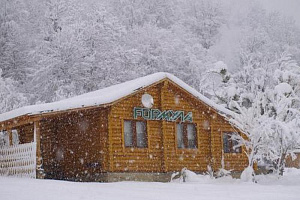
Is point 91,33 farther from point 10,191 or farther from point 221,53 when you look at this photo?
point 10,191

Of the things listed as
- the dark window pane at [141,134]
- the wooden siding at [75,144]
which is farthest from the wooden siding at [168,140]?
the wooden siding at [75,144]

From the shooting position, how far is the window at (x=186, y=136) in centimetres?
2416

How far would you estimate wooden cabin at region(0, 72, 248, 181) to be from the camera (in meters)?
20.5

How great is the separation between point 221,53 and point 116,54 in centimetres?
2061

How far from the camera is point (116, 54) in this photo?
135 feet

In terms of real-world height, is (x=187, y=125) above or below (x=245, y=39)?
below

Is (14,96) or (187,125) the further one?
(14,96)

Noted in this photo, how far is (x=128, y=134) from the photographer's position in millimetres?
22156

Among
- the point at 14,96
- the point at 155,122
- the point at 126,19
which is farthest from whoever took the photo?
the point at 126,19

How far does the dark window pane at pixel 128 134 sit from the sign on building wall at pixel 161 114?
1.58 feet

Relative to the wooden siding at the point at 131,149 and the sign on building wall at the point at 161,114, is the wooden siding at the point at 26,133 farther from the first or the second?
the sign on building wall at the point at 161,114

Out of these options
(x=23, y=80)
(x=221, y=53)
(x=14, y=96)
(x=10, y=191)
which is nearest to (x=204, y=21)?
(x=221, y=53)

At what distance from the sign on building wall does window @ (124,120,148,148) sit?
0.39m

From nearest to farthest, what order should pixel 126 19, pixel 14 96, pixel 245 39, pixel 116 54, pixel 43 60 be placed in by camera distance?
pixel 14 96 < pixel 43 60 < pixel 116 54 < pixel 126 19 < pixel 245 39
